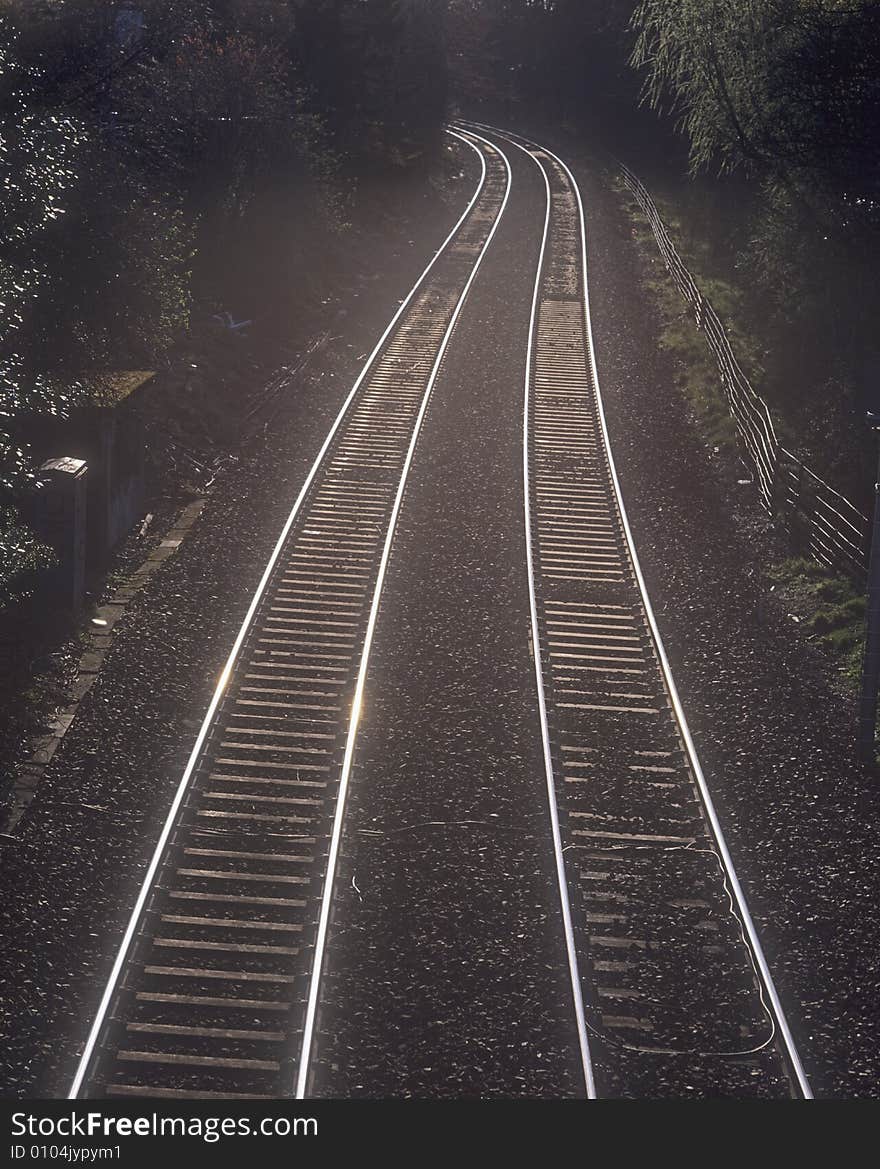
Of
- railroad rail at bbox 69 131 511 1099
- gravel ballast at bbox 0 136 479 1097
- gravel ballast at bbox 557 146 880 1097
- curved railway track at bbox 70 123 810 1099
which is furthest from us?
gravel ballast at bbox 557 146 880 1097

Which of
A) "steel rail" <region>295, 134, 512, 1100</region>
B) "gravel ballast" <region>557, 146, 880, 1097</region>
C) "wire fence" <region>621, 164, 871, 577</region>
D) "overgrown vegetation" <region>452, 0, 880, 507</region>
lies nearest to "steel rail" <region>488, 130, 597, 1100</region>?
"gravel ballast" <region>557, 146, 880, 1097</region>

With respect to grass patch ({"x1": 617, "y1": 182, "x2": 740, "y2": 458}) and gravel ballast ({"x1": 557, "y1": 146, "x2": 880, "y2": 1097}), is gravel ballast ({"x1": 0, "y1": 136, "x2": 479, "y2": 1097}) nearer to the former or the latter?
gravel ballast ({"x1": 557, "y1": 146, "x2": 880, "y2": 1097})

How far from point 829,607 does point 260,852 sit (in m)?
8.07

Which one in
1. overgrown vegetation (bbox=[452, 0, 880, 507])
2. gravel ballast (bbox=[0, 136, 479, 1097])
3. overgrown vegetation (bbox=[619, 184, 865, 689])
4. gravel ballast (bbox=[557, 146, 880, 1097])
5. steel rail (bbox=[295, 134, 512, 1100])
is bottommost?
gravel ballast (bbox=[0, 136, 479, 1097])

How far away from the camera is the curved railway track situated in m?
7.65

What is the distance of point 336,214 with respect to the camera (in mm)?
33969

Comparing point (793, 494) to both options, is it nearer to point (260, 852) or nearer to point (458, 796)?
point (458, 796)

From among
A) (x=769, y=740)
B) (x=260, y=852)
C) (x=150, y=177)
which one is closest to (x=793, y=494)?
A: (x=769, y=740)

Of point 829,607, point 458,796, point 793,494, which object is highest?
point 793,494

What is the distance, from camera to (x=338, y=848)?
959 centimetres

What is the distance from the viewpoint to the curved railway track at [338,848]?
25.1ft

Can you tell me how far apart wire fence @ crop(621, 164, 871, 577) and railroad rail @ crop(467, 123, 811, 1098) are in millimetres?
2362

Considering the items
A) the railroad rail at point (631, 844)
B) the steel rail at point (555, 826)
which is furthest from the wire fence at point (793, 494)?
the steel rail at point (555, 826)

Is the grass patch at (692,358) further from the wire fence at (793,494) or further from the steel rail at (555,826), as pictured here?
the steel rail at (555,826)
